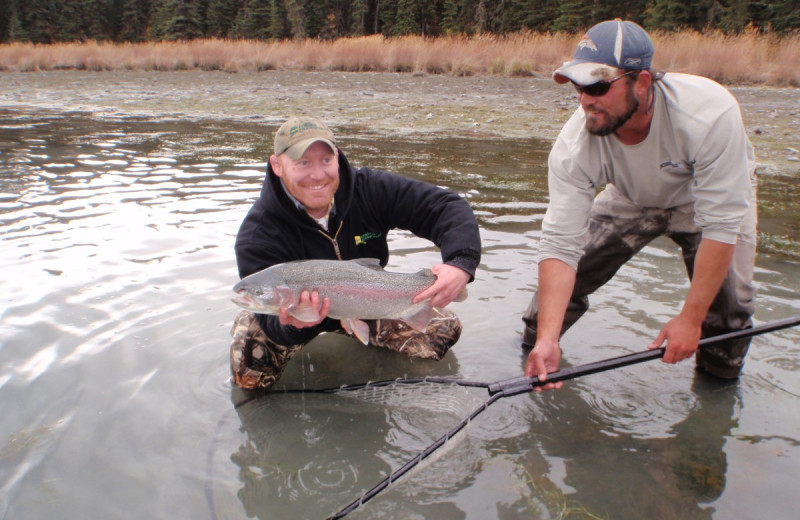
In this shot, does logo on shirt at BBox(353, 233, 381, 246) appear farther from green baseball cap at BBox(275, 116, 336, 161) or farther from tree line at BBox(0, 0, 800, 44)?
tree line at BBox(0, 0, 800, 44)

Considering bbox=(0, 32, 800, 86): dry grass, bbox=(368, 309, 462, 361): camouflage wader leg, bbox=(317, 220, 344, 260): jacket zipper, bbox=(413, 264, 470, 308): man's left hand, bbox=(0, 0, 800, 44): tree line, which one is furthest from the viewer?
bbox=(0, 0, 800, 44): tree line

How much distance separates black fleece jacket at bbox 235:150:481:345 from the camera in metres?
3.65

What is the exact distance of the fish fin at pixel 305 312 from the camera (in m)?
3.25

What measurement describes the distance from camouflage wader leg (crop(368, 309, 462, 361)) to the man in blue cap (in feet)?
2.84

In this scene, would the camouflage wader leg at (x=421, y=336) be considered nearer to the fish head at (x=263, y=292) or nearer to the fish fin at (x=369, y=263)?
the fish fin at (x=369, y=263)

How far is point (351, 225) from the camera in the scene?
393 cm

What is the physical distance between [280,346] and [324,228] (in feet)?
2.62

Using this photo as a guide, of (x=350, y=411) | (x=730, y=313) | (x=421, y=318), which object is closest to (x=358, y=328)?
(x=421, y=318)

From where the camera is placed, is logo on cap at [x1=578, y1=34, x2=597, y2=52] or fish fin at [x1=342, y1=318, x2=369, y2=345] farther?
fish fin at [x1=342, y1=318, x2=369, y2=345]

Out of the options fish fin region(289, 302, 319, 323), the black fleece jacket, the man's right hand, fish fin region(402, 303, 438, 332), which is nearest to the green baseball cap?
the black fleece jacket

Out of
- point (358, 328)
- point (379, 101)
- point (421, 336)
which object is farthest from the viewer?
point (379, 101)

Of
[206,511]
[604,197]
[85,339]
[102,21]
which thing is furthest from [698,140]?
[102,21]

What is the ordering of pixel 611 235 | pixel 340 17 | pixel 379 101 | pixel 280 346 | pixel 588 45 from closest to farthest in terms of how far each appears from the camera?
pixel 588 45 < pixel 280 346 < pixel 611 235 < pixel 379 101 < pixel 340 17

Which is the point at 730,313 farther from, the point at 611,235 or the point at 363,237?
the point at 363,237
